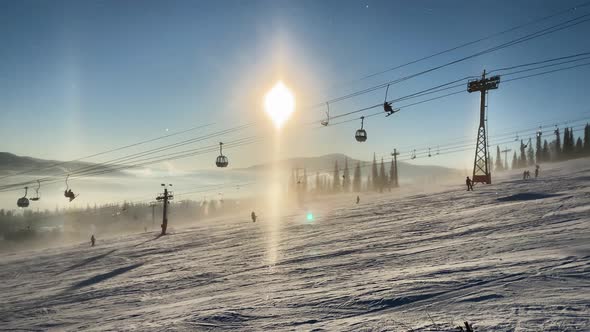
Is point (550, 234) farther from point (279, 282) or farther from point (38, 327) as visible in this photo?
point (38, 327)

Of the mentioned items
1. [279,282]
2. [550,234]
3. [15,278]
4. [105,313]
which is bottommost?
[15,278]

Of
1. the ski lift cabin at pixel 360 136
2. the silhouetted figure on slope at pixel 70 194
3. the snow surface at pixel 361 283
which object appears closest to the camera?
the snow surface at pixel 361 283

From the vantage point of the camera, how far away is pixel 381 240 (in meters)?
17.6

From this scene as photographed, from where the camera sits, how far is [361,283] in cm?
1050

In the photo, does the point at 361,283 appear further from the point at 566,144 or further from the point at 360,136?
the point at 566,144

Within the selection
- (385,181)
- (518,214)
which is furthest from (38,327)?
(385,181)

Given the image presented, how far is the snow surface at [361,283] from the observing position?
7.33m

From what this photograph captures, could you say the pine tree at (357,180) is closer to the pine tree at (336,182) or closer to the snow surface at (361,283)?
the pine tree at (336,182)

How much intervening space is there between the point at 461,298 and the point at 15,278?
28147 mm

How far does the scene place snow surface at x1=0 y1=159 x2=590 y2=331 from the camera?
7.33 metres

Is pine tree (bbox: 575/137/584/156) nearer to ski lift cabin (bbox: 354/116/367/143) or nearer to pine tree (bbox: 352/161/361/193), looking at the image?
pine tree (bbox: 352/161/361/193)

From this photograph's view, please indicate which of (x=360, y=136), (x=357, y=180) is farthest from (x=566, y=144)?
(x=360, y=136)

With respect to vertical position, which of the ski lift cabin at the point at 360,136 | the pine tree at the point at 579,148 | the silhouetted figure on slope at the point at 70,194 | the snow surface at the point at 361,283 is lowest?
the snow surface at the point at 361,283

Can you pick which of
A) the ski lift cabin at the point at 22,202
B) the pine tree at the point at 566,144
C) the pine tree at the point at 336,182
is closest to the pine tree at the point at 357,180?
the pine tree at the point at 336,182
